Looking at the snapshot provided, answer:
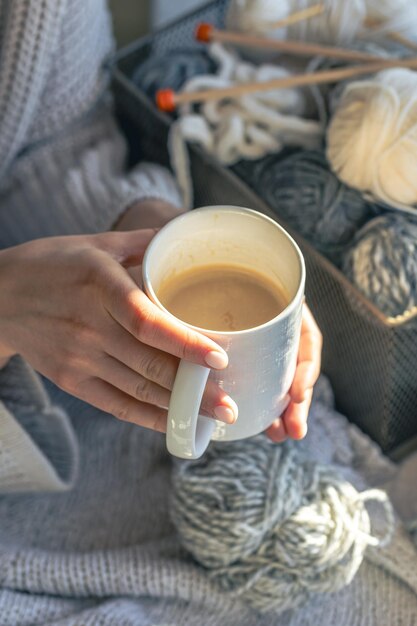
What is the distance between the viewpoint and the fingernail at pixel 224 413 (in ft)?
1.55

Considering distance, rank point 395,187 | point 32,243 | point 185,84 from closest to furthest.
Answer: point 32,243, point 395,187, point 185,84

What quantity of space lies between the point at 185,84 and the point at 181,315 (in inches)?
17.9

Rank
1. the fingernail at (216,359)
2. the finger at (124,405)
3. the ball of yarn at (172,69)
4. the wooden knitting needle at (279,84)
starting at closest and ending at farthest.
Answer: the fingernail at (216,359) < the finger at (124,405) < the wooden knitting needle at (279,84) < the ball of yarn at (172,69)

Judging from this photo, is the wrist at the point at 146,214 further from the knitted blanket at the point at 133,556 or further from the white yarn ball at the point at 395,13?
the white yarn ball at the point at 395,13

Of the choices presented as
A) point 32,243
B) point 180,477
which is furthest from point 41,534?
point 32,243

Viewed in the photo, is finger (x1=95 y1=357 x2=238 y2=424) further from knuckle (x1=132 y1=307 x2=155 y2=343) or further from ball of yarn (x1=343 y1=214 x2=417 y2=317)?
ball of yarn (x1=343 y1=214 x2=417 y2=317)

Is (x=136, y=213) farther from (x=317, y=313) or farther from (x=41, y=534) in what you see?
(x=41, y=534)

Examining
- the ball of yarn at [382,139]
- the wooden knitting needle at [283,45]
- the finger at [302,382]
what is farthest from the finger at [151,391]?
the wooden knitting needle at [283,45]

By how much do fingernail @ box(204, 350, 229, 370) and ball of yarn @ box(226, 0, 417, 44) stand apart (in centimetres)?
54

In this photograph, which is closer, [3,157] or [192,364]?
[192,364]

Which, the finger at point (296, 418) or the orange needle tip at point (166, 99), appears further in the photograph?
the orange needle tip at point (166, 99)

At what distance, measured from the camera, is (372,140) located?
0.72m

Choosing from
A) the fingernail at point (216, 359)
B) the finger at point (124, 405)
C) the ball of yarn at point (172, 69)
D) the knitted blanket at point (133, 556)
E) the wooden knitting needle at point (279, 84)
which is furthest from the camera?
the ball of yarn at point (172, 69)

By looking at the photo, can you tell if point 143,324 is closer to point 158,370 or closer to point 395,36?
point 158,370
